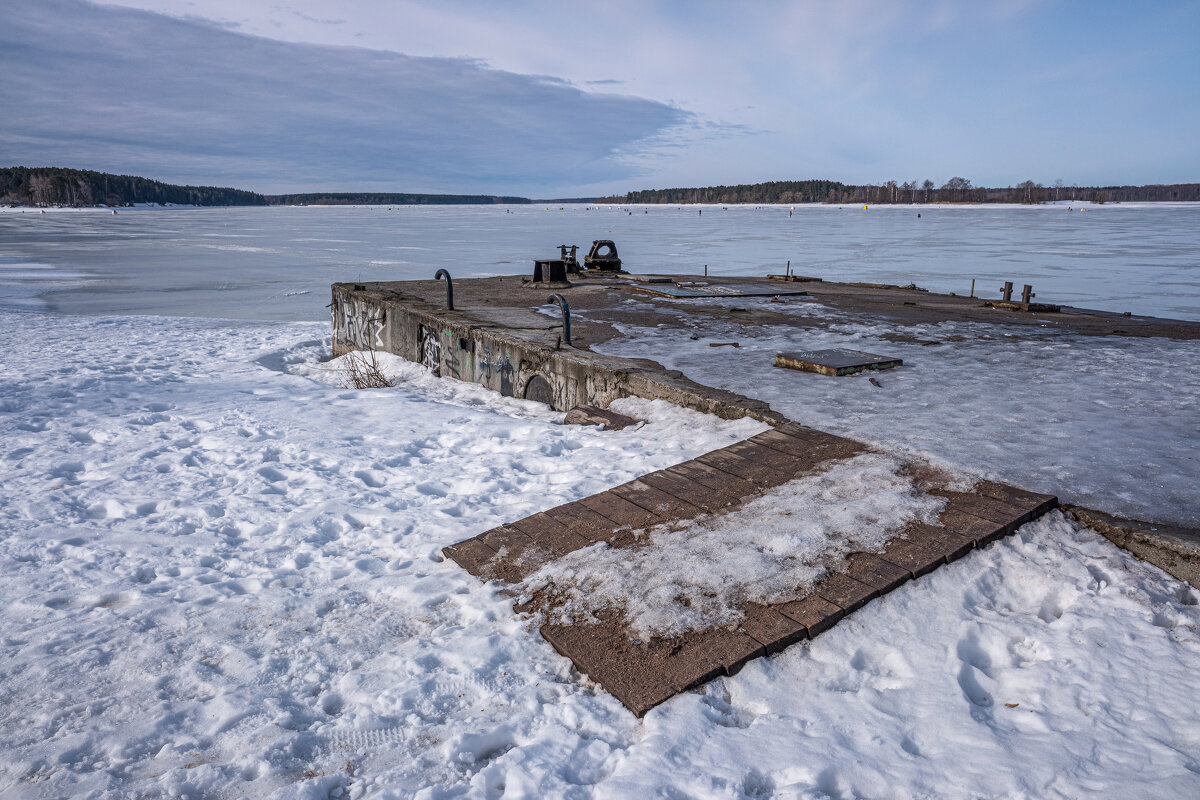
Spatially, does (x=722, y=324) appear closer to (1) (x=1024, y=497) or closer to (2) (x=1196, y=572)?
(1) (x=1024, y=497)

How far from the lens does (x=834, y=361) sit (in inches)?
276

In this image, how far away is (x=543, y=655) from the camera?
316 centimetres

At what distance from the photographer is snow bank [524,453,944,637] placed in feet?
11.0

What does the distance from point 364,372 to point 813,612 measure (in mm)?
9306

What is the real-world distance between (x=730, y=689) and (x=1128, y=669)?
1491 millimetres

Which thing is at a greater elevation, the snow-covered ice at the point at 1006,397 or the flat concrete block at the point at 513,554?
the snow-covered ice at the point at 1006,397

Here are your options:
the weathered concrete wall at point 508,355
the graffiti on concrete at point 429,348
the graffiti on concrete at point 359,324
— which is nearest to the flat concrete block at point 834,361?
the weathered concrete wall at point 508,355

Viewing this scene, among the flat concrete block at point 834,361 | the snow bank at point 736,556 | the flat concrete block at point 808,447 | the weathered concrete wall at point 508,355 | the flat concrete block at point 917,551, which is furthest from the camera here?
the flat concrete block at point 834,361

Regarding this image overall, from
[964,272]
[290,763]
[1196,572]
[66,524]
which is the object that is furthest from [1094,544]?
[964,272]

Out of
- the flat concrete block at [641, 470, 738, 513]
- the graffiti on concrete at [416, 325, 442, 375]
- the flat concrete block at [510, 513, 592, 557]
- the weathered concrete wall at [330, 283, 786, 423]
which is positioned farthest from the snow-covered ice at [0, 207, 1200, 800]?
the graffiti on concrete at [416, 325, 442, 375]

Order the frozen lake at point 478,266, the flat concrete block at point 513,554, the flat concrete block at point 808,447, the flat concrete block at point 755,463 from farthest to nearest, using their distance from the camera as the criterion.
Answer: the frozen lake at point 478,266 → the flat concrete block at point 808,447 → the flat concrete block at point 755,463 → the flat concrete block at point 513,554

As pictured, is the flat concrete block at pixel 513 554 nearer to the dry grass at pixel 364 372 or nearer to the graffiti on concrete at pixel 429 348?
the graffiti on concrete at pixel 429 348

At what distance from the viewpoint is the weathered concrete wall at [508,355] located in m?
6.41

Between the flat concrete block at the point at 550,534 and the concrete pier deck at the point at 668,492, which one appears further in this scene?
the flat concrete block at the point at 550,534
